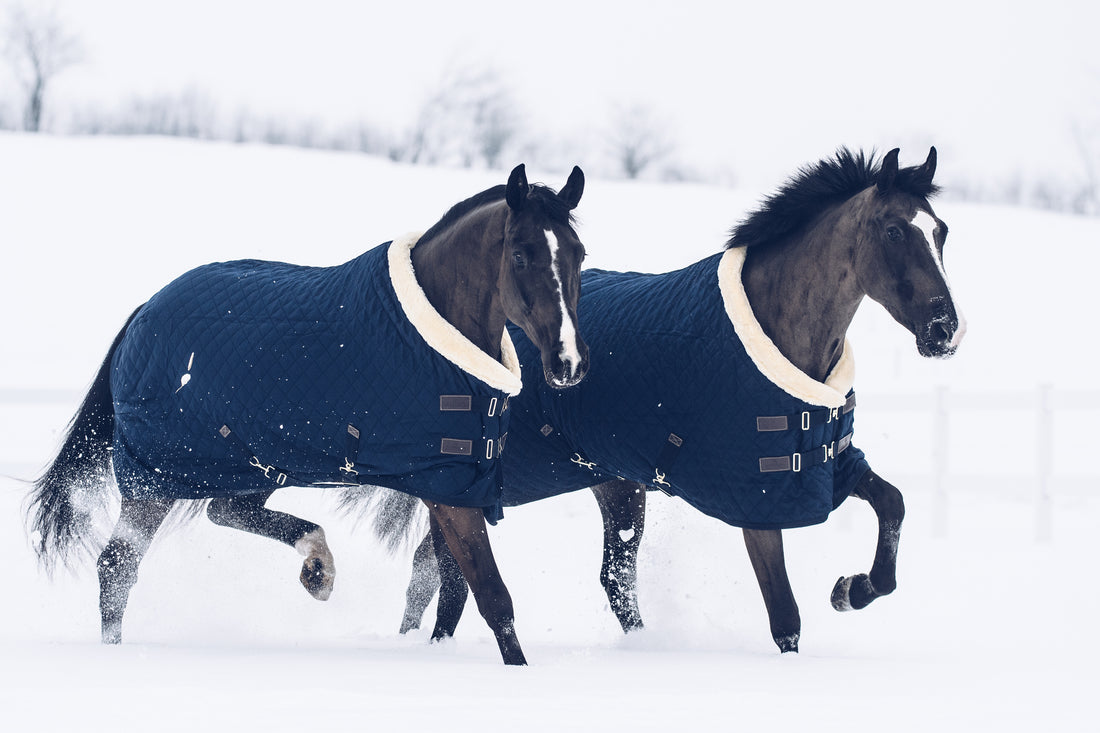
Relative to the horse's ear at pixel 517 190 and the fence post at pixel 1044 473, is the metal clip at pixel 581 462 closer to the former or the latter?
the horse's ear at pixel 517 190

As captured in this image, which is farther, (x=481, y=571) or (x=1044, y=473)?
(x=1044, y=473)

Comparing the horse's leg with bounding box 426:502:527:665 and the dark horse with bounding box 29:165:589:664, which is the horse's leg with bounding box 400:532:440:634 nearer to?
the dark horse with bounding box 29:165:589:664

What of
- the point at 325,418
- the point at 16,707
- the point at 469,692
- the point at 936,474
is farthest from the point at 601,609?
the point at 936,474

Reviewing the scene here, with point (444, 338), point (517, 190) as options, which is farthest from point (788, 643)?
point (517, 190)

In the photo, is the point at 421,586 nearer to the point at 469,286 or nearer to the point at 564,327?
the point at 469,286

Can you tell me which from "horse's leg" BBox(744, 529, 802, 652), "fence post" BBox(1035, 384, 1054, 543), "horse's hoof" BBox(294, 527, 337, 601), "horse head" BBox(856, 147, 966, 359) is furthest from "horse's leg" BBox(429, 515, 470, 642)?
"fence post" BBox(1035, 384, 1054, 543)

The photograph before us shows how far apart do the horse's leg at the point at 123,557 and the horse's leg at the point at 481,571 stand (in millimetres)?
1478

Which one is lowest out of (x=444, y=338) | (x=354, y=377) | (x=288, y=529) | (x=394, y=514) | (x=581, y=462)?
(x=394, y=514)

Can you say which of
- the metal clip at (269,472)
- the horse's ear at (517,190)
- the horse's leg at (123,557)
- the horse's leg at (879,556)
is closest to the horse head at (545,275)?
the horse's ear at (517,190)

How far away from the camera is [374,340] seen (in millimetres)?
4293

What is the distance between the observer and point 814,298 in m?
4.42

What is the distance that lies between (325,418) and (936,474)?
241 inches

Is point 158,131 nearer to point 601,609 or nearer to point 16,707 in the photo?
point 601,609

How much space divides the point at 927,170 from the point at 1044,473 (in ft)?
17.3
